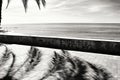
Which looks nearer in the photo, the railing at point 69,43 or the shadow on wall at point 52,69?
the shadow on wall at point 52,69

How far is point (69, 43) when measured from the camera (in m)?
7.59

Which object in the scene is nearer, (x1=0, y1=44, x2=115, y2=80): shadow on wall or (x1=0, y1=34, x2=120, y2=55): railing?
(x1=0, y1=44, x2=115, y2=80): shadow on wall

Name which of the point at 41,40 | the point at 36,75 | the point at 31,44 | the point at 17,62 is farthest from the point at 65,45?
the point at 36,75

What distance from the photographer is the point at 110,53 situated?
6648 mm

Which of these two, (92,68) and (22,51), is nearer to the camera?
(92,68)

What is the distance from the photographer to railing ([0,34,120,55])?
21.7 ft

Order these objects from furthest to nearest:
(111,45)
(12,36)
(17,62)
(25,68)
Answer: (12,36)
(111,45)
(17,62)
(25,68)

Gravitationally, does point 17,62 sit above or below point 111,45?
below

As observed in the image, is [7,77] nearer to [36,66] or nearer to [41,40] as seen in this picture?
[36,66]

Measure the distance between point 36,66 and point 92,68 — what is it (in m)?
1.40

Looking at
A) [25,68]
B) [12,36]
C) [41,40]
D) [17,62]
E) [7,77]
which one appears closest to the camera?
[7,77]

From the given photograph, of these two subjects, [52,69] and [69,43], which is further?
[69,43]

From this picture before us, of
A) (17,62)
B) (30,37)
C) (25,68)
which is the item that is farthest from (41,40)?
(25,68)

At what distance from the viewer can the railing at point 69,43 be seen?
6.63 m
